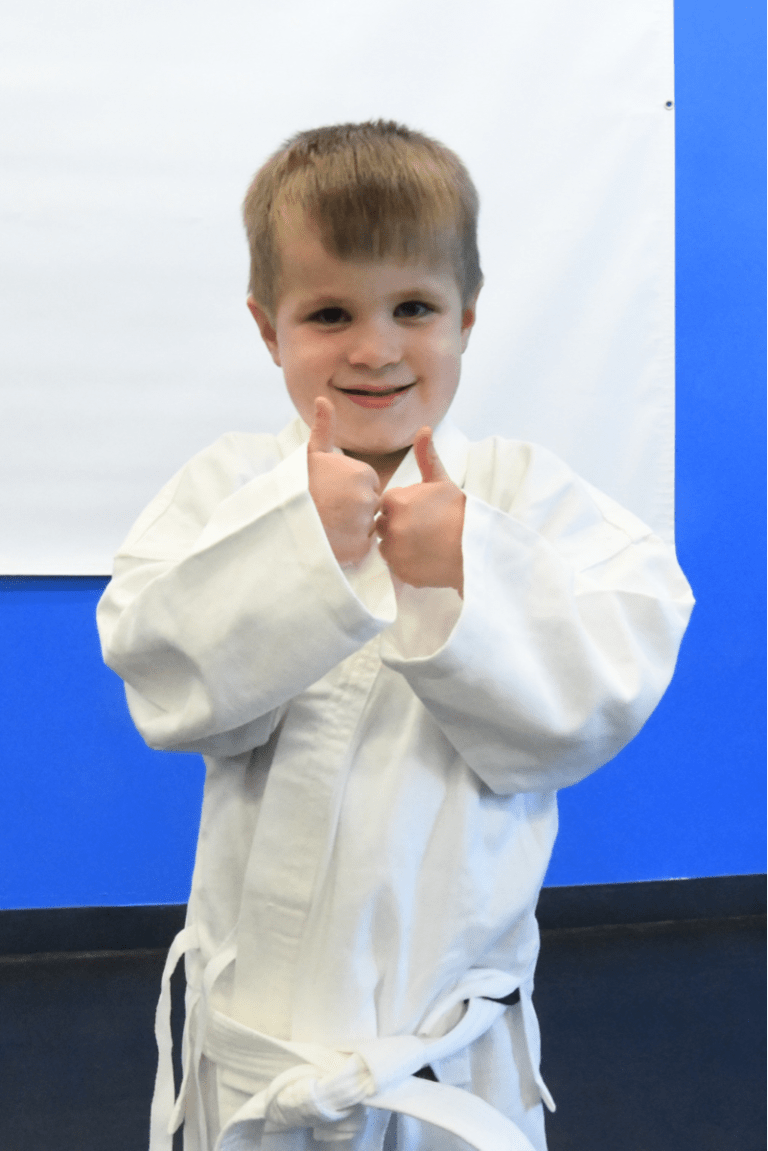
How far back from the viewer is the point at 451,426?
0.67m

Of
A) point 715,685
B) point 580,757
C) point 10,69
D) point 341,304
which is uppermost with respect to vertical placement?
point 10,69

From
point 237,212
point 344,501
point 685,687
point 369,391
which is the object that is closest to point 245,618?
point 344,501

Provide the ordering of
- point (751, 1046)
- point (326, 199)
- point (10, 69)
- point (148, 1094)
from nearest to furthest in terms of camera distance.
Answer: point (326, 199) → point (148, 1094) → point (751, 1046) → point (10, 69)

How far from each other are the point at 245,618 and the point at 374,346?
0.68 feet

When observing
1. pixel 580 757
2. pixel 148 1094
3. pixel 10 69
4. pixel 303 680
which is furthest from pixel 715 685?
pixel 10 69

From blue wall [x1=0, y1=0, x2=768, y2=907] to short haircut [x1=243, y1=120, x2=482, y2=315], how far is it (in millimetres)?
1218

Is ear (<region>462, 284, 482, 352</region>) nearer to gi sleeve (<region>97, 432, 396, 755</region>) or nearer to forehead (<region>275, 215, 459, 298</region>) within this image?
forehead (<region>275, 215, 459, 298</region>)

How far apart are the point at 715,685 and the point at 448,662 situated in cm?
153

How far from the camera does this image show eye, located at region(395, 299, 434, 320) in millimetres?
586

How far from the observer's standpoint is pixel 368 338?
0.57 meters

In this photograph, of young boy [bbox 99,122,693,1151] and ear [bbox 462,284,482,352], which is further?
ear [bbox 462,284,482,352]

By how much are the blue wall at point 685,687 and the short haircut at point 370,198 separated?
1.22 m

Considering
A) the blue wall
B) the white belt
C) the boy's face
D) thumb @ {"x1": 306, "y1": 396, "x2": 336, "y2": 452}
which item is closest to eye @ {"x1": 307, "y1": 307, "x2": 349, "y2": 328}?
the boy's face

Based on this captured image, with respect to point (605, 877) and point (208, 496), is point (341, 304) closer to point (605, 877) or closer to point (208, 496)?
point (208, 496)
